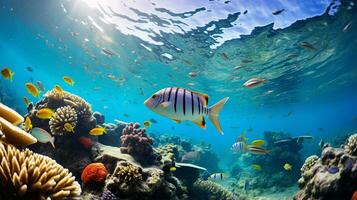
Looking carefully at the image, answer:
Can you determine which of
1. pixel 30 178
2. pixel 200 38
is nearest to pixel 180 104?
pixel 30 178

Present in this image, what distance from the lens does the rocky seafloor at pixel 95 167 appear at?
100.0 inches

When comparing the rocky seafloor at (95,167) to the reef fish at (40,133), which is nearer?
the rocky seafloor at (95,167)

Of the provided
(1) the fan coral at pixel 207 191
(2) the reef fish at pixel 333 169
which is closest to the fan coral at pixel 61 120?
(1) the fan coral at pixel 207 191

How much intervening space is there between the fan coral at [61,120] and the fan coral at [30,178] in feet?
14.6

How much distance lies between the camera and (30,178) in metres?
2.48

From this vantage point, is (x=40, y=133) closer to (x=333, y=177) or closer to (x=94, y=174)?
(x=94, y=174)

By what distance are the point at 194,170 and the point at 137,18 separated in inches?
499

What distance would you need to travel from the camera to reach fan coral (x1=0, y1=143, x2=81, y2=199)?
2.32 meters

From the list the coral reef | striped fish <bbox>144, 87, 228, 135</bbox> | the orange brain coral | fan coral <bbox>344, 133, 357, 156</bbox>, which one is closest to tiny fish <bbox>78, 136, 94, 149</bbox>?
the orange brain coral

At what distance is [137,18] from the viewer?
58.0 ft

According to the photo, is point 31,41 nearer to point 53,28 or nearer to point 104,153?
point 53,28

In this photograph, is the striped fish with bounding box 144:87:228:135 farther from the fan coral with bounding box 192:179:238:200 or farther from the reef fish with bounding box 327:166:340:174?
the fan coral with bounding box 192:179:238:200

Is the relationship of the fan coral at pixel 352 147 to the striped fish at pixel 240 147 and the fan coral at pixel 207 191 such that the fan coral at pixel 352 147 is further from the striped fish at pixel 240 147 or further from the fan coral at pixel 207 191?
the fan coral at pixel 207 191

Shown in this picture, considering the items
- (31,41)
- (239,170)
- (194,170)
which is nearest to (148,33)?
(194,170)
